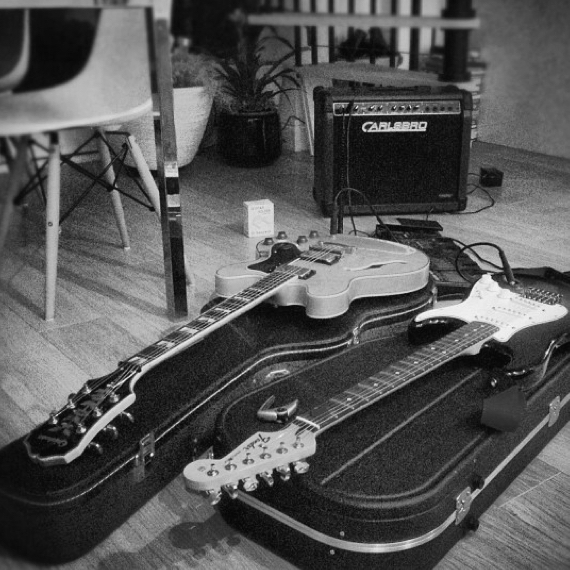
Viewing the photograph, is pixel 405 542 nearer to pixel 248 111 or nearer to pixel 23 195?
pixel 23 195

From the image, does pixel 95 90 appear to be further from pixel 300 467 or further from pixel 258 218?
pixel 258 218

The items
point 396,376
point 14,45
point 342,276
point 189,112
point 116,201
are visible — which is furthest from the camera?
point 189,112

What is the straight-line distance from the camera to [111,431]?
88 centimetres

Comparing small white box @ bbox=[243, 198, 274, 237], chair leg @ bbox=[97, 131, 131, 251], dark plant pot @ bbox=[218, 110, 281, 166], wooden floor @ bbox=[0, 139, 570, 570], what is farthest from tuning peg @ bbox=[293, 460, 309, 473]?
dark plant pot @ bbox=[218, 110, 281, 166]

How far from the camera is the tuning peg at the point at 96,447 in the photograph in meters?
0.86

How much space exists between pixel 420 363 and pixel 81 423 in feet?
1.51

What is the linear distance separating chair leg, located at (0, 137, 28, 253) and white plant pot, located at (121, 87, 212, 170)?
7.23 feet

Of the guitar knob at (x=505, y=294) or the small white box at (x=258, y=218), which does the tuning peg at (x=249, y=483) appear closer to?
the guitar knob at (x=505, y=294)

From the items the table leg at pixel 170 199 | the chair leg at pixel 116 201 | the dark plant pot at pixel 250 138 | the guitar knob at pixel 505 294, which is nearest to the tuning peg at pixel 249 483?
the guitar knob at pixel 505 294

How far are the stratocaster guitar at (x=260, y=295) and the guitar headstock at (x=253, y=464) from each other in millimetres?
194

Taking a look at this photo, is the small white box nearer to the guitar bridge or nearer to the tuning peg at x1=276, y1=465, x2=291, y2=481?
the guitar bridge

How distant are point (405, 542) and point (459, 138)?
1.61 metres

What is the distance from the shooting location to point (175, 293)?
1.45m

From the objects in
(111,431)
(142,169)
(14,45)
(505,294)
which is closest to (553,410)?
(505,294)
